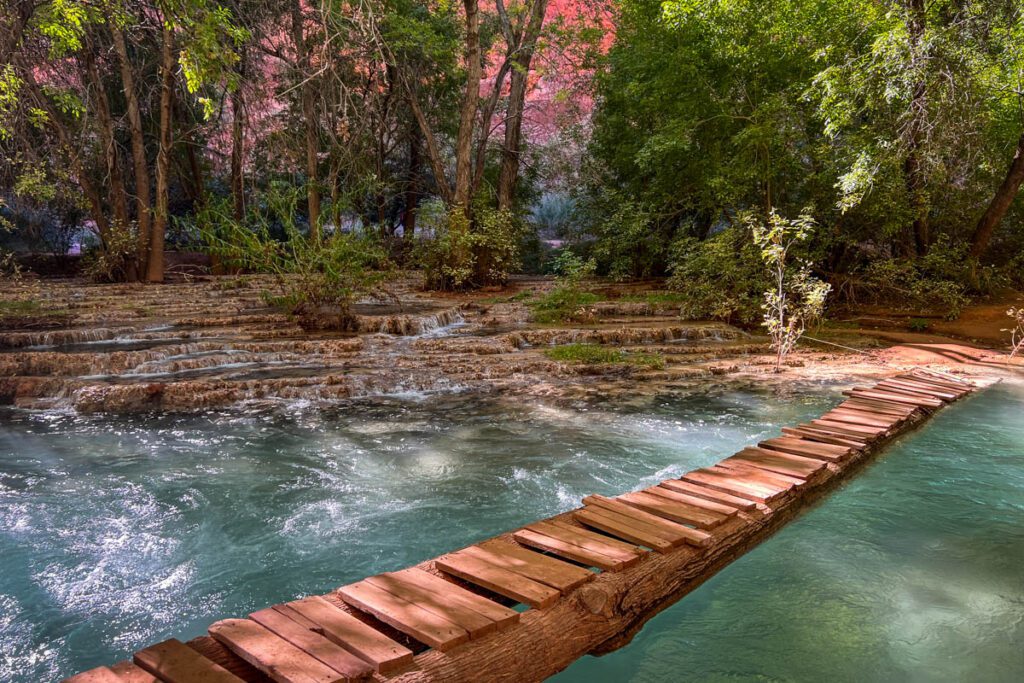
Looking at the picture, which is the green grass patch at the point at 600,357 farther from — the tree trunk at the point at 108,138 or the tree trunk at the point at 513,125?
the tree trunk at the point at 108,138

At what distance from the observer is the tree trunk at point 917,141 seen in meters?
9.45

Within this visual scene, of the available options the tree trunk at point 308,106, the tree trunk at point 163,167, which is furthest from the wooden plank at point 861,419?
the tree trunk at point 308,106

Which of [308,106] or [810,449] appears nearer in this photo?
[810,449]

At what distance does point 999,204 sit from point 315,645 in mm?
13775

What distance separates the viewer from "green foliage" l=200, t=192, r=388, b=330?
989 centimetres

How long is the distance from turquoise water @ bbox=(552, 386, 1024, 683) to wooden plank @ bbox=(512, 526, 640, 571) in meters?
0.44

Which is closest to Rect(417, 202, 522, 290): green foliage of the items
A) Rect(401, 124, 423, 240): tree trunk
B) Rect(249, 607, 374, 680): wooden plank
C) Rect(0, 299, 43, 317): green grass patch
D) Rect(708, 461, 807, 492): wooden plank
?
Rect(401, 124, 423, 240): tree trunk

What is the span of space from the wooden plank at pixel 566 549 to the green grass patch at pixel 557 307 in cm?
846

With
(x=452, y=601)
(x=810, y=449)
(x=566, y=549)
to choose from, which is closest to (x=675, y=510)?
(x=566, y=549)

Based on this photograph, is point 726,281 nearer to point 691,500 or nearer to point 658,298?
point 658,298

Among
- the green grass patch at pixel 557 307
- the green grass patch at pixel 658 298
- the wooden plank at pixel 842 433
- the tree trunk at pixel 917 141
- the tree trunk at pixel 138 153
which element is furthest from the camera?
the tree trunk at pixel 138 153

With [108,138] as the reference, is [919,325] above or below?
below

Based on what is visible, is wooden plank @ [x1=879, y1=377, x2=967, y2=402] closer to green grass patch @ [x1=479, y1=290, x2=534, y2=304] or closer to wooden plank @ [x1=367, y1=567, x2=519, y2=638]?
wooden plank @ [x1=367, y1=567, x2=519, y2=638]

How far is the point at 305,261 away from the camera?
402 inches
